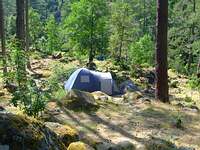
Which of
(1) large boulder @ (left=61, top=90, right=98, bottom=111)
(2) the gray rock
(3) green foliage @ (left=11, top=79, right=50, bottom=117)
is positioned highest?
(3) green foliage @ (left=11, top=79, right=50, bottom=117)

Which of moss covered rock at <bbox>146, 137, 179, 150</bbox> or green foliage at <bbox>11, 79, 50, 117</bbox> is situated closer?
Result: moss covered rock at <bbox>146, 137, 179, 150</bbox>

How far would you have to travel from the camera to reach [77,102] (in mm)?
12492

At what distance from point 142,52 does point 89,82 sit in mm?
31734

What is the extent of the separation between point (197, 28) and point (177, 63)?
3803 millimetres

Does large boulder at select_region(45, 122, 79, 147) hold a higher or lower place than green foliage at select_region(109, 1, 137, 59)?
lower

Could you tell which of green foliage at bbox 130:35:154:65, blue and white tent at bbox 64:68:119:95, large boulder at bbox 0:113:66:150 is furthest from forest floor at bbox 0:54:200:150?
green foliage at bbox 130:35:154:65

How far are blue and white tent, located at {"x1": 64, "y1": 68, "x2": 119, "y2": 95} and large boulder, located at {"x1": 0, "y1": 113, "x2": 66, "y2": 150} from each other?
1365 centimetres

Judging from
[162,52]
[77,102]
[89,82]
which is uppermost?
[162,52]

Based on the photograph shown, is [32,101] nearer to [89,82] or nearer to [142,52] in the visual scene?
[89,82]

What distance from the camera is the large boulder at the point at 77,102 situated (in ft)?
40.7

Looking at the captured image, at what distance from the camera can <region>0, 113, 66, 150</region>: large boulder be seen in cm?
535

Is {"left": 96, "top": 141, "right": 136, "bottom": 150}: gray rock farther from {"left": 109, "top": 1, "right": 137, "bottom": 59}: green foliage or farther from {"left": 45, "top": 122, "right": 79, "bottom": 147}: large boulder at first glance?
{"left": 109, "top": 1, "right": 137, "bottom": 59}: green foliage

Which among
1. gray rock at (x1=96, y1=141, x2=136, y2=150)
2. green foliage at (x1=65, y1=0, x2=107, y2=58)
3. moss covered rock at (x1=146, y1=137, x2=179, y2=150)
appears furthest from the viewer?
green foliage at (x1=65, y1=0, x2=107, y2=58)

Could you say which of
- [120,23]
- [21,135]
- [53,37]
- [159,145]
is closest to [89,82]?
[159,145]
